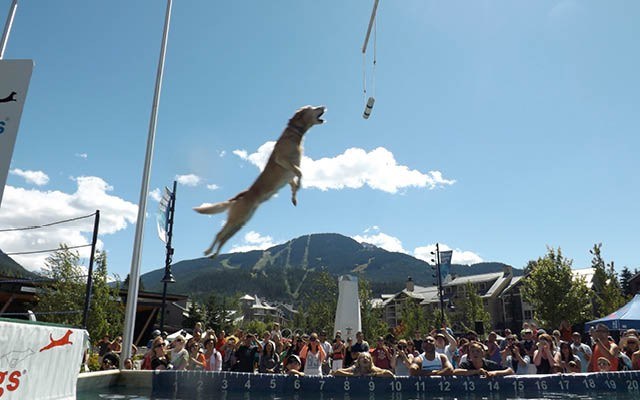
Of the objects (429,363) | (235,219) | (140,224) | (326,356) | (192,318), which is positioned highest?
(140,224)

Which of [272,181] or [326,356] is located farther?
[326,356]

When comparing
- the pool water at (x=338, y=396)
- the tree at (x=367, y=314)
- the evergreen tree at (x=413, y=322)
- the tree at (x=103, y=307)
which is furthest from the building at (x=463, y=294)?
the pool water at (x=338, y=396)

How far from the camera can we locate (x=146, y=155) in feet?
37.1

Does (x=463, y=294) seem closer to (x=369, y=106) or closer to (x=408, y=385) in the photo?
(x=408, y=385)

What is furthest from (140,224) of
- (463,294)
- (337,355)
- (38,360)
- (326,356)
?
(463,294)

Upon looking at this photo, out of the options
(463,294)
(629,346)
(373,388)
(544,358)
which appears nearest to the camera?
(373,388)

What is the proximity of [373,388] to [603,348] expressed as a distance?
16.9 feet

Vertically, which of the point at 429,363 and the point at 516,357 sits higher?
the point at 516,357

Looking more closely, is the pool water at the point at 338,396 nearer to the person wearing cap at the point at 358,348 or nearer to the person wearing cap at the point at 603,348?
the person wearing cap at the point at 603,348

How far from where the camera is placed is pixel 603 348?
9.56 m

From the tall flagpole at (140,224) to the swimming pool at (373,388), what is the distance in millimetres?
1338

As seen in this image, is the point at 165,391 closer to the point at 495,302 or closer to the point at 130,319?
the point at 130,319

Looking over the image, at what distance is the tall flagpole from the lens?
33.8 ft

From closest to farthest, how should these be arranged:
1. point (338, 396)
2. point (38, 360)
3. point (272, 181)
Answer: point (272, 181) < point (38, 360) < point (338, 396)
